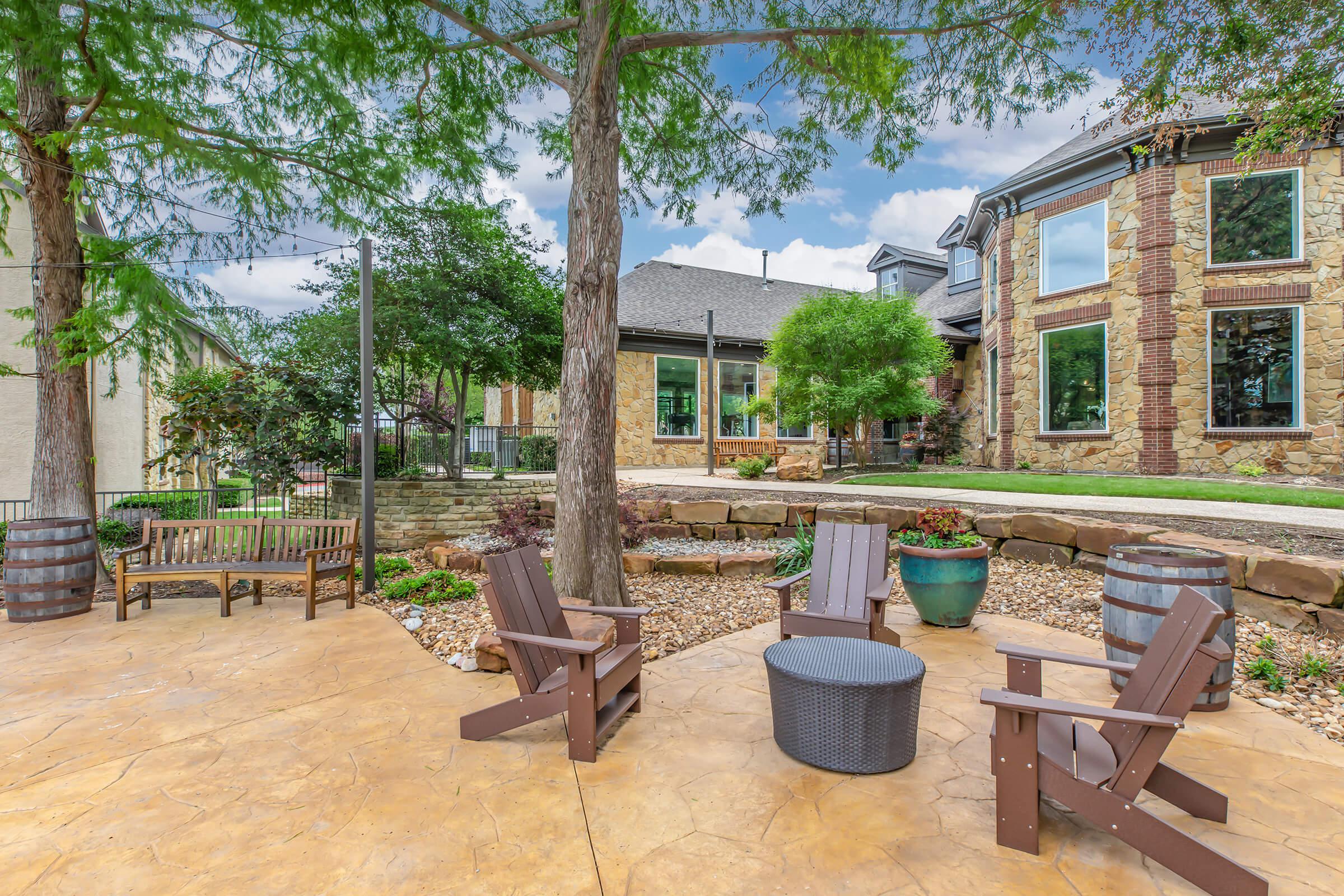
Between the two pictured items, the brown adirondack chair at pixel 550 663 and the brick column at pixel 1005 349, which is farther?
the brick column at pixel 1005 349

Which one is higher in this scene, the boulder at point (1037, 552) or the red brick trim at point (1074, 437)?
the red brick trim at point (1074, 437)

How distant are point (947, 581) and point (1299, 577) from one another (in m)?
2.11

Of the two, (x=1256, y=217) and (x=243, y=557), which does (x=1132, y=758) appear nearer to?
(x=243, y=557)

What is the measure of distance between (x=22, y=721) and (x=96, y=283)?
463 centimetres

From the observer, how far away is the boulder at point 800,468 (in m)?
11.4

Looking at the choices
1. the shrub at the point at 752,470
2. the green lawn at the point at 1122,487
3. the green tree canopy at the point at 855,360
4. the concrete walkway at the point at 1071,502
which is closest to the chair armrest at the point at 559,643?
the concrete walkway at the point at 1071,502

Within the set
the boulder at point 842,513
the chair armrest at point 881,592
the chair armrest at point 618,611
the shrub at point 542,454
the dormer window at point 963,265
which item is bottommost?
the chair armrest at point 881,592

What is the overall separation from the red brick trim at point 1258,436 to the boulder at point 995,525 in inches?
318

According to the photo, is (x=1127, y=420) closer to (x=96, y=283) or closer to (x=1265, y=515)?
(x=1265, y=515)

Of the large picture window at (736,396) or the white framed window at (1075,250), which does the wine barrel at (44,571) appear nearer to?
the large picture window at (736,396)

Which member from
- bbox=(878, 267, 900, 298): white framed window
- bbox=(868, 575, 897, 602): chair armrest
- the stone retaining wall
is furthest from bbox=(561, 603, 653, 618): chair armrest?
bbox=(878, 267, 900, 298): white framed window

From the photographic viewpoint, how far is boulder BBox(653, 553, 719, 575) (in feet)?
20.4

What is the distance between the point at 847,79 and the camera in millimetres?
5371

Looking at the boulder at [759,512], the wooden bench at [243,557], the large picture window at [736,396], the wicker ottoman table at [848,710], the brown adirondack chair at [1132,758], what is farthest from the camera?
the large picture window at [736,396]
